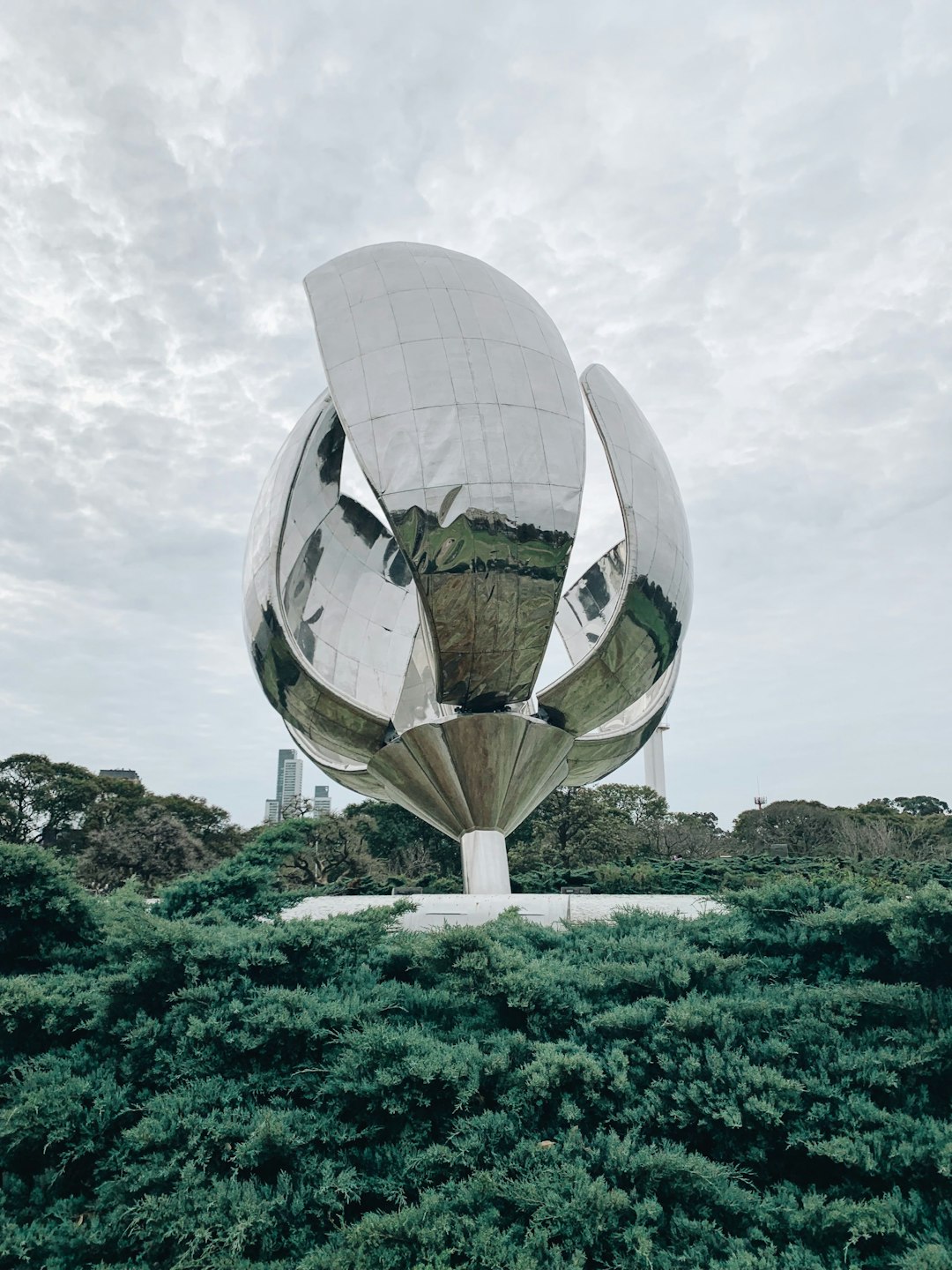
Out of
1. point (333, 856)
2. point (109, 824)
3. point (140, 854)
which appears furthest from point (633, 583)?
point (109, 824)

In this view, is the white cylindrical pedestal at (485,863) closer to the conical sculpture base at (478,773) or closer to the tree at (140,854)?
the conical sculpture base at (478,773)

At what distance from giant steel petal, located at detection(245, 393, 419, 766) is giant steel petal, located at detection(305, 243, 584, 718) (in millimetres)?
1670

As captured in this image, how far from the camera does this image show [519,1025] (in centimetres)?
550

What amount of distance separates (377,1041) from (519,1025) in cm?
112

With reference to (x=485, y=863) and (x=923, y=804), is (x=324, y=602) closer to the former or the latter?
(x=485, y=863)

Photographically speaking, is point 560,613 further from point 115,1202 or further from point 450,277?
point 115,1202

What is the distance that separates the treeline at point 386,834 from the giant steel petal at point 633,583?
6.04 meters

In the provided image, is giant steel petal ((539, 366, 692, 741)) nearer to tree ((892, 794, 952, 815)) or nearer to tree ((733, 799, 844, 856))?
tree ((733, 799, 844, 856))

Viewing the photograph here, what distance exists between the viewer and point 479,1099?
4.82 m

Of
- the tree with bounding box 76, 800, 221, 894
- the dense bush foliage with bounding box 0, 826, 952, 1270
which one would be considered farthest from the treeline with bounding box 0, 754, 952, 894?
the dense bush foliage with bounding box 0, 826, 952, 1270

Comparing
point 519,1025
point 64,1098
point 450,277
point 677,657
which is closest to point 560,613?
point 677,657

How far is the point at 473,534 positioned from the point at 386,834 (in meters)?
21.5

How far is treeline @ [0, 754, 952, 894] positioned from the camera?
1028 inches

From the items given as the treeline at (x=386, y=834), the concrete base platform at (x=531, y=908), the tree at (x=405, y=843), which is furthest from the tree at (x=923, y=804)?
the concrete base platform at (x=531, y=908)
